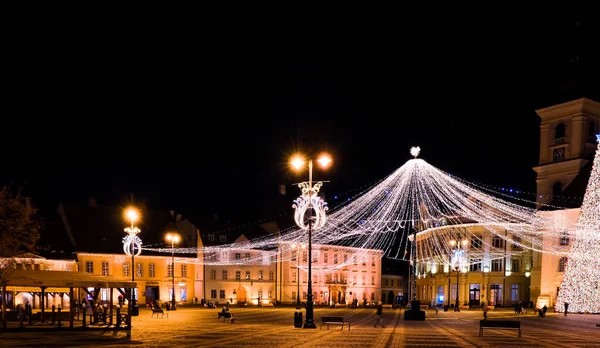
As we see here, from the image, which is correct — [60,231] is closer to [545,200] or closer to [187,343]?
[187,343]

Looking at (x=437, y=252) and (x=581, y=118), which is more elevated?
(x=581, y=118)

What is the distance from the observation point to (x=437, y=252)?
77.8m

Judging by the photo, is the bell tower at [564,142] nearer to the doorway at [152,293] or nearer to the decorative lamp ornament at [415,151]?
the decorative lamp ornament at [415,151]

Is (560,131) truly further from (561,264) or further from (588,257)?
(588,257)

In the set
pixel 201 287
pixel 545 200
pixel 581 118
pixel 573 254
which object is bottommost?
pixel 201 287

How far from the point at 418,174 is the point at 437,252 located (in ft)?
158

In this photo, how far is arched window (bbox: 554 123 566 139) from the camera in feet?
189

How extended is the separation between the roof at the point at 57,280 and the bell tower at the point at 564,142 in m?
43.8

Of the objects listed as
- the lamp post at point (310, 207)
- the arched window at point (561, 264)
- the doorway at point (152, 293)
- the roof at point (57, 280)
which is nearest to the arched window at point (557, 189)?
the arched window at point (561, 264)

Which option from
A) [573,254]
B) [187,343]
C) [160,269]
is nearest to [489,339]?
[187,343]

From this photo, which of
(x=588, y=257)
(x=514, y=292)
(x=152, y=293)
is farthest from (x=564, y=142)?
(x=152, y=293)

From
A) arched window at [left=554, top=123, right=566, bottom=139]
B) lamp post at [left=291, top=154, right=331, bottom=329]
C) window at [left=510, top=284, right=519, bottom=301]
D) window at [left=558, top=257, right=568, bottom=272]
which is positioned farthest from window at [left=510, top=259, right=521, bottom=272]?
lamp post at [left=291, top=154, right=331, bottom=329]

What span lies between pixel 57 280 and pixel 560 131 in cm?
5188

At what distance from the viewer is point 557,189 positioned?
190 ft
